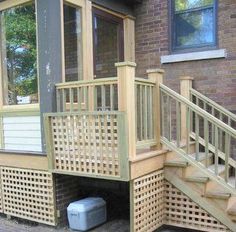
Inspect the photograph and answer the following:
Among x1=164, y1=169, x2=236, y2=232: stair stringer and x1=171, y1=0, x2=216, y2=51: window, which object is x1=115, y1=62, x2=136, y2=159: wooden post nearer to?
x1=164, y1=169, x2=236, y2=232: stair stringer

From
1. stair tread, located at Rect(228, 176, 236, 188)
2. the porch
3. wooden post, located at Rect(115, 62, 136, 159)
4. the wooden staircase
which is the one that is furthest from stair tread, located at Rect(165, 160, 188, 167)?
wooden post, located at Rect(115, 62, 136, 159)

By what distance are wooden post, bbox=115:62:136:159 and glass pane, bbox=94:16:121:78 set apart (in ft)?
5.40

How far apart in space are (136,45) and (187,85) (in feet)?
4.39

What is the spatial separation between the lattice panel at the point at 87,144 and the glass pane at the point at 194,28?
2.47 metres

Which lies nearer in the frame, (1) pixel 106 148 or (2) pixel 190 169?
(1) pixel 106 148

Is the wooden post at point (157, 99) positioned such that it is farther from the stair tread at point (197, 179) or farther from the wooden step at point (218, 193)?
the wooden step at point (218, 193)

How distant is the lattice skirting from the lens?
4148mm

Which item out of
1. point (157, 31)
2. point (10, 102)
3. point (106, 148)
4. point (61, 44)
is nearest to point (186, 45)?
point (157, 31)

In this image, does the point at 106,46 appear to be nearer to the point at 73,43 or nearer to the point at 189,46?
the point at 73,43

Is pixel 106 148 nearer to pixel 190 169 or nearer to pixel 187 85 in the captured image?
pixel 190 169

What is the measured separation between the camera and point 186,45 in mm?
5750

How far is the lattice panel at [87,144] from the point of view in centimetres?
404

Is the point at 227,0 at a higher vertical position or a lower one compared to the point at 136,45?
higher

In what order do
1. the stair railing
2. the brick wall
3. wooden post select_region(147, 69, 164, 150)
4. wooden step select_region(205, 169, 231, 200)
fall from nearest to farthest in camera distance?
the stair railing, wooden step select_region(205, 169, 231, 200), wooden post select_region(147, 69, 164, 150), the brick wall
